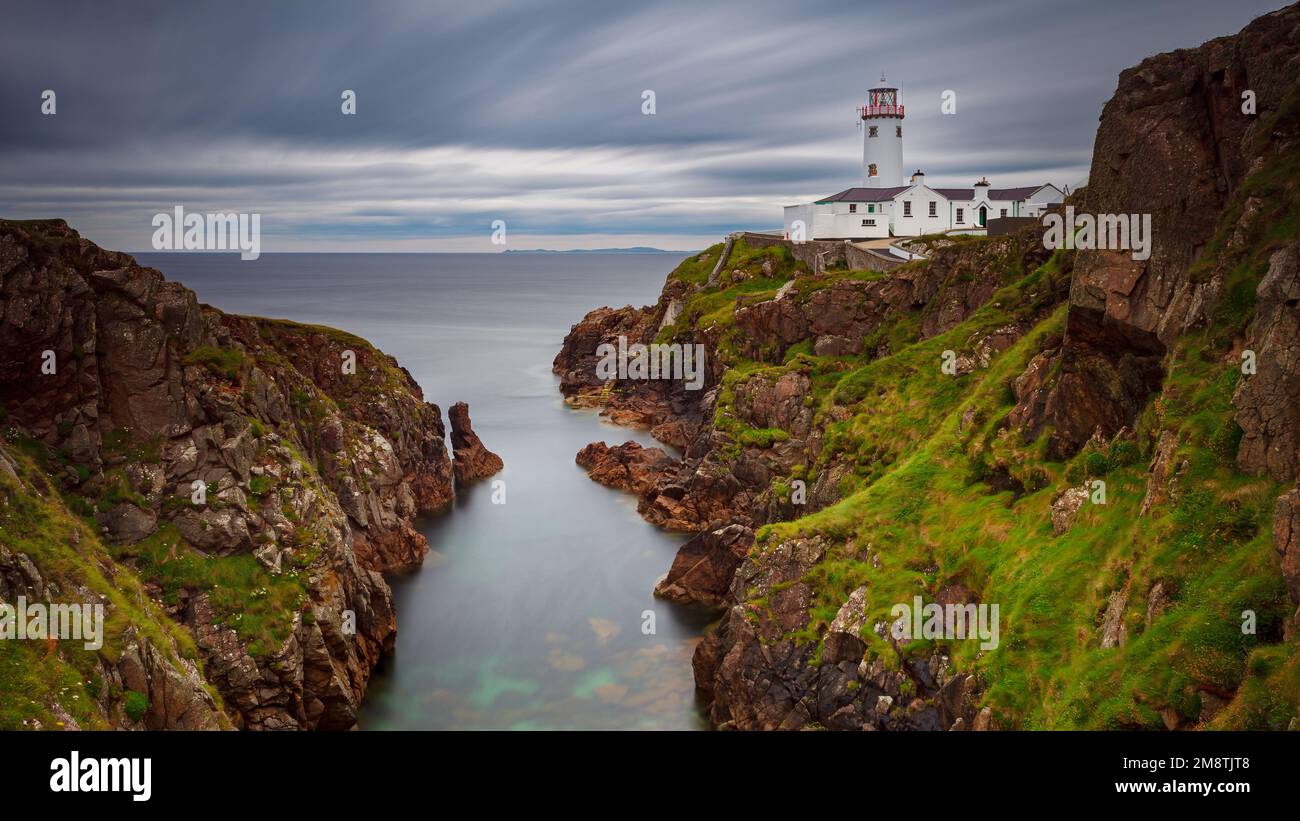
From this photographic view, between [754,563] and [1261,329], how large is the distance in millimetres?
19361

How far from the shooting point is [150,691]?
25562mm

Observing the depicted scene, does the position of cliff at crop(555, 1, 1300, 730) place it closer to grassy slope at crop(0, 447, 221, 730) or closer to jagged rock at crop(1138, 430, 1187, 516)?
jagged rock at crop(1138, 430, 1187, 516)

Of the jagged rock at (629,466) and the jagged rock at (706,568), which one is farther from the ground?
the jagged rock at (629,466)

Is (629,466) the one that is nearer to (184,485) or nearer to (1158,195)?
(184,485)

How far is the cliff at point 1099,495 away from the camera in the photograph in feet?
63.0

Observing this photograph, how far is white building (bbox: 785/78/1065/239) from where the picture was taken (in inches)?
3738

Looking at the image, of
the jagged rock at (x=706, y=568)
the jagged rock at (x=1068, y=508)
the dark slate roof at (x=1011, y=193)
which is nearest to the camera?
the jagged rock at (x=1068, y=508)

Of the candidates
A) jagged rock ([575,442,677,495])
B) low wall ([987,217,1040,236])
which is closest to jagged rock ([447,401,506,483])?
jagged rock ([575,442,677,495])

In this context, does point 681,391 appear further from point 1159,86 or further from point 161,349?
point 1159,86

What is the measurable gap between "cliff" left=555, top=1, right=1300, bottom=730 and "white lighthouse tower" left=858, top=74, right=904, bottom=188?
6458 centimetres

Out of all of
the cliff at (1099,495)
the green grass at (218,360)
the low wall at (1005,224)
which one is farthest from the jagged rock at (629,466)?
the green grass at (218,360)

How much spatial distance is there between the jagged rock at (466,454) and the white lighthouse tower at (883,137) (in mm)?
58274

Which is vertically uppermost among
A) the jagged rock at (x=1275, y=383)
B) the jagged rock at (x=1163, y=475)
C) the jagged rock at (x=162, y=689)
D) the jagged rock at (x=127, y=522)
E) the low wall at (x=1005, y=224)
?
the low wall at (x=1005, y=224)

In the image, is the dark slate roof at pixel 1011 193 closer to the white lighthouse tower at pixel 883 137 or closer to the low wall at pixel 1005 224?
the white lighthouse tower at pixel 883 137
